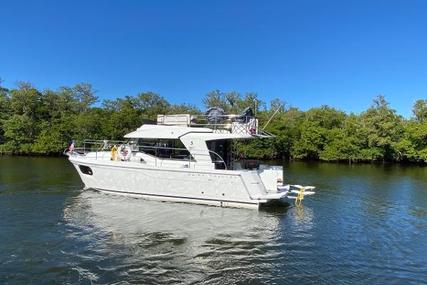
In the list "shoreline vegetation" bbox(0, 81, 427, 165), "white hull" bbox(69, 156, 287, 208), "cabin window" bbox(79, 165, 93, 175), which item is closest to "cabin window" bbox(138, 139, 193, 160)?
"white hull" bbox(69, 156, 287, 208)

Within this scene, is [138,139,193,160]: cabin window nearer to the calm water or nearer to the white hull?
the white hull

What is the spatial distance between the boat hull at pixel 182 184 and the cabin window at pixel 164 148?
1656 millimetres

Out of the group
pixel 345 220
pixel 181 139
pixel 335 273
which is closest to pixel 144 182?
pixel 181 139

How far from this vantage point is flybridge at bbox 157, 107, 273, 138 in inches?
823

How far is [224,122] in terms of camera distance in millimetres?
22391

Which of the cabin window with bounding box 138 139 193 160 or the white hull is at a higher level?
the cabin window with bounding box 138 139 193 160

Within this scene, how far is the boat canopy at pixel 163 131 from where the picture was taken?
68.7 feet

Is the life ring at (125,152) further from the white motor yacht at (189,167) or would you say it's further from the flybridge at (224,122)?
the flybridge at (224,122)

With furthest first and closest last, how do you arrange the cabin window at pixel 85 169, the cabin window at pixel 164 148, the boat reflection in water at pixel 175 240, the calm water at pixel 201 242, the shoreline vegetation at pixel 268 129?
the shoreline vegetation at pixel 268 129, the cabin window at pixel 85 169, the cabin window at pixel 164 148, the boat reflection in water at pixel 175 240, the calm water at pixel 201 242

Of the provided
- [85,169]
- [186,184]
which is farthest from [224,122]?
[85,169]

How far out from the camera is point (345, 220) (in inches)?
704

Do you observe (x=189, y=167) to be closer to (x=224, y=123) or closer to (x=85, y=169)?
(x=224, y=123)

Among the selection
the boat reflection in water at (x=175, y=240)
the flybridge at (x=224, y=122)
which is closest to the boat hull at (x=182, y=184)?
the boat reflection in water at (x=175, y=240)

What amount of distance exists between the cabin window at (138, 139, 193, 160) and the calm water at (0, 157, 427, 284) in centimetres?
294
